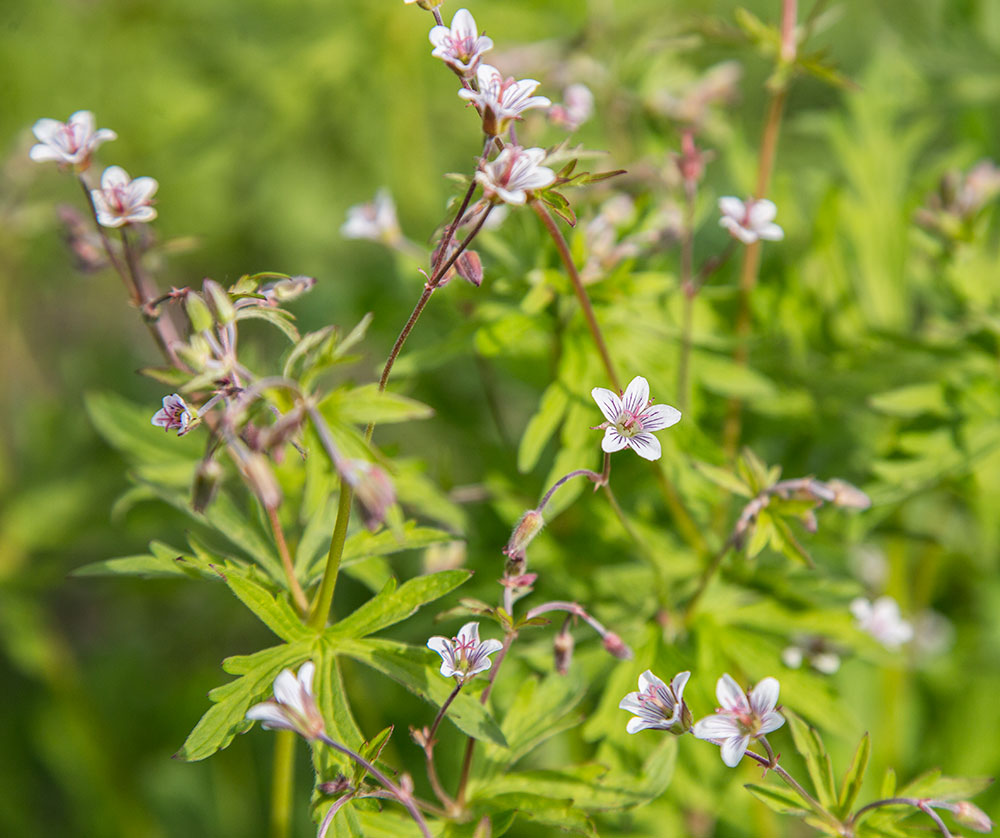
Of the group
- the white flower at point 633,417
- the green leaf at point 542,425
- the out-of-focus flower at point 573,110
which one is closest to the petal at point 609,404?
the white flower at point 633,417

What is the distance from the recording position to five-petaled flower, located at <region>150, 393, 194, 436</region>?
5.02 feet

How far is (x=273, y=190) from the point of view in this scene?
190 inches

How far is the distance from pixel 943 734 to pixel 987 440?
139cm

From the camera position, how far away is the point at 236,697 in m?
1.63

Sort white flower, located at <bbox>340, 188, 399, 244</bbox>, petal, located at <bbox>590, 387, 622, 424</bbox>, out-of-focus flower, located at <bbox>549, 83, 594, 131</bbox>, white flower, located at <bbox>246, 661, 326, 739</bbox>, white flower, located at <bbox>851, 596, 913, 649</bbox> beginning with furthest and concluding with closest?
white flower, located at <bbox>340, 188, 399, 244</bbox>, white flower, located at <bbox>851, 596, 913, 649</bbox>, out-of-focus flower, located at <bbox>549, 83, 594, 131</bbox>, petal, located at <bbox>590, 387, 622, 424</bbox>, white flower, located at <bbox>246, 661, 326, 739</bbox>

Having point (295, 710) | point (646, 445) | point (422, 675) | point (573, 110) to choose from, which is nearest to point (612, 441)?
point (646, 445)

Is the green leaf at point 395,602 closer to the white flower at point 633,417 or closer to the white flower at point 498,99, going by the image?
the white flower at point 633,417

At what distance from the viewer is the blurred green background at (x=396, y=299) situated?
2502 millimetres

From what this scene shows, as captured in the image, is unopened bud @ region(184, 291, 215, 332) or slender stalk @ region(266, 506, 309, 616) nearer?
unopened bud @ region(184, 291, 215, 332)

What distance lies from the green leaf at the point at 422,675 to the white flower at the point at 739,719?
1.23 feet

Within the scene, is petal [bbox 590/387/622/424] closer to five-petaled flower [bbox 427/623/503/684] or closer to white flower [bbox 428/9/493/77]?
five-petaled flower [bbox 427/623/503/684]

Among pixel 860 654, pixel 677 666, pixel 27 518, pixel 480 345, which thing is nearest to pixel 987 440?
pixel 860 654

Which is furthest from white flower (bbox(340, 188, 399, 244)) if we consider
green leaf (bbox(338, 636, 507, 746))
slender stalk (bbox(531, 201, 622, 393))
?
green leaf (bbox(338, 636, 507, 746))

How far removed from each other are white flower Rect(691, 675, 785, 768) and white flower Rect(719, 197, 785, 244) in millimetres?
893
